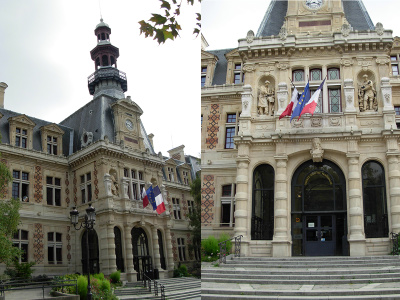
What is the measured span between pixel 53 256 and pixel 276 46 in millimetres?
11062

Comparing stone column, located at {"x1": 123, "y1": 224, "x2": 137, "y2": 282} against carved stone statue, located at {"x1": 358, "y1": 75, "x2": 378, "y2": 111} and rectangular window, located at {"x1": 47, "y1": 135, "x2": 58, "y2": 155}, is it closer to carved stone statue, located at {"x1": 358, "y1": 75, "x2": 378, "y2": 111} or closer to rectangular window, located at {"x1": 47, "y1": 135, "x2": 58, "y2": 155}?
rectangular window, located at {"x1": 47, "y1": 135, "x2": 58, "y2": 155}

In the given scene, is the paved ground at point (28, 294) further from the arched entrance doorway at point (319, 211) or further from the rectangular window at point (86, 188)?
the arched entrance doorway at point (319, 211)

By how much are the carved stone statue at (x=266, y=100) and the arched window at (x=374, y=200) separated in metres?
3.52

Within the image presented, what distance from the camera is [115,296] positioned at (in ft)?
29.7

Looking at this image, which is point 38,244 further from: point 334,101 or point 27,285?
point 334,101

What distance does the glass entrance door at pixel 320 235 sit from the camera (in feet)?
50.1

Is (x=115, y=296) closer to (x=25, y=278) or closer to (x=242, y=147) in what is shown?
(x=25, y=278)

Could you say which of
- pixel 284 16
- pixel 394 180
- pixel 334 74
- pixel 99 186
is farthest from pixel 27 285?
pixel 284 16

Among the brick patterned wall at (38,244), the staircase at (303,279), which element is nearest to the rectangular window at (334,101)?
the staircase at (303,279)

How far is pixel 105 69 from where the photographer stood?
10.8 metres

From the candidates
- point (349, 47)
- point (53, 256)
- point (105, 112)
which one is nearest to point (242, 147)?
point (349, 47)

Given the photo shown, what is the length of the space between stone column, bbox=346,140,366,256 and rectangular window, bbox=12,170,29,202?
9426 millimetres

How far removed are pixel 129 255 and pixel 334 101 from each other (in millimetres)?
9367

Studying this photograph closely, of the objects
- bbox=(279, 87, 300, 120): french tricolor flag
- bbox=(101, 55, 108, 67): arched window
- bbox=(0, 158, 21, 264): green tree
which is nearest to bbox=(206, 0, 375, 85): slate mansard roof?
bbox=(279, 87, 300, 120): french tricolor flag
